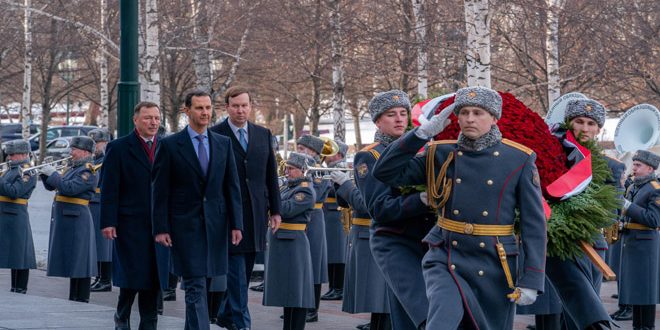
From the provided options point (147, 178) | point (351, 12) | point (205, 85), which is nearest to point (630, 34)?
point (351, 12)

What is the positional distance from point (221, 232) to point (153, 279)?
2.54 ft

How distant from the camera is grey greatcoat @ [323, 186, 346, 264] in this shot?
49.9 ft

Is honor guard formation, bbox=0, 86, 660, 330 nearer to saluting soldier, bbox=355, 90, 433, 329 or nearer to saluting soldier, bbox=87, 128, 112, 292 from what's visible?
saluting soldier, bbox=355, 90, 433, 329

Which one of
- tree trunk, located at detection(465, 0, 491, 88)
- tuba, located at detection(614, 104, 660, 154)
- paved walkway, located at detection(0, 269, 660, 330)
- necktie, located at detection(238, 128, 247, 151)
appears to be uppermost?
tree trunk, located at detection(465, 0, 491, 88)

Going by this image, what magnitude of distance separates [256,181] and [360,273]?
1142 millimetres

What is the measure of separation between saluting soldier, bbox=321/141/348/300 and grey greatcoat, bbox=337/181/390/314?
13.5 ft

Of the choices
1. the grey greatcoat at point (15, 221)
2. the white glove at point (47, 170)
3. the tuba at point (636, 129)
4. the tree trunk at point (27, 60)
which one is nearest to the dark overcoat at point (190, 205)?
the white glove at point (47, 170)

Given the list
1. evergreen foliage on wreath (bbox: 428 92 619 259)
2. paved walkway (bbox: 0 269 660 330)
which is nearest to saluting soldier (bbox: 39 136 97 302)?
paved walkway (bbox: 0 269 660 330)

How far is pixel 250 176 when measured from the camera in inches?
400

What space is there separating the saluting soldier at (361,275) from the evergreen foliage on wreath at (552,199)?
2.59 meters

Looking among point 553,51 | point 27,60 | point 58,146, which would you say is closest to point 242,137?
point 553,51

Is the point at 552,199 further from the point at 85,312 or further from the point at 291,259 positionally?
the point at 85,312

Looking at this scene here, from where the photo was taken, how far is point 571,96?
365 inches

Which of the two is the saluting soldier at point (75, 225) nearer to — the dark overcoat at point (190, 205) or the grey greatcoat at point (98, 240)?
the grey greatcoat at point (98, 240)
